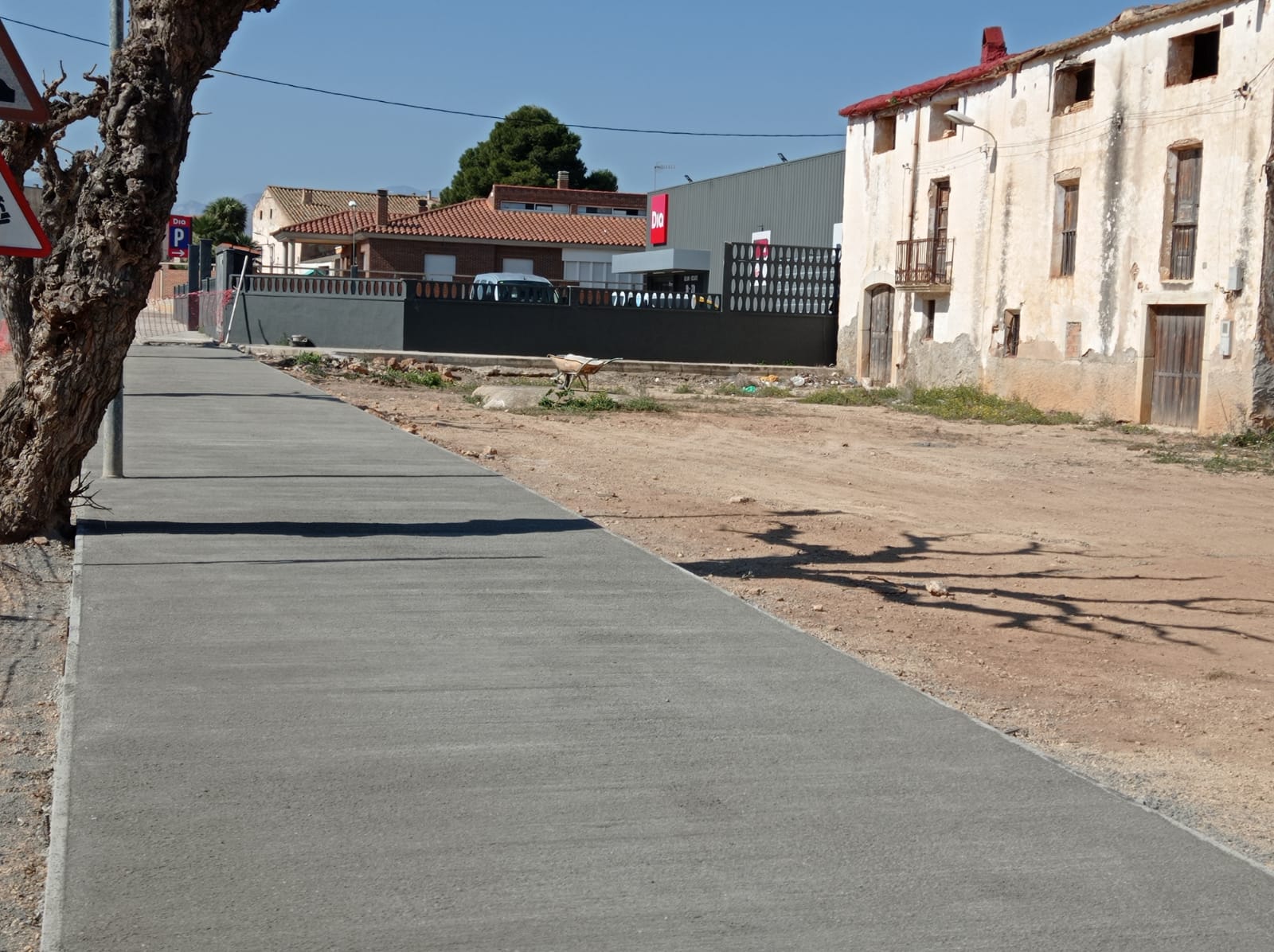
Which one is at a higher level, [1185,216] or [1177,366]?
[1185,216]

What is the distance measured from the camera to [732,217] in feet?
154

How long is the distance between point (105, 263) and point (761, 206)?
1494 inches

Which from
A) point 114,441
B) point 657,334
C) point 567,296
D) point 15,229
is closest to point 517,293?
point 567,296

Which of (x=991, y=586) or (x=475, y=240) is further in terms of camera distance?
(x=475, y=240)

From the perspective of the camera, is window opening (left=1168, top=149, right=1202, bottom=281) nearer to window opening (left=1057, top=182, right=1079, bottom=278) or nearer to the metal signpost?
window opening (left=1057, top=182, right=1079, bottom=278)

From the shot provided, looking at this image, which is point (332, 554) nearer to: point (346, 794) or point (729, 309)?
point (346, 794)

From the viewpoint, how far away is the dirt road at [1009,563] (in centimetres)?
592

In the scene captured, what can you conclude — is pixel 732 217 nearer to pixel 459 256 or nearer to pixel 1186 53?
pixel 459 256

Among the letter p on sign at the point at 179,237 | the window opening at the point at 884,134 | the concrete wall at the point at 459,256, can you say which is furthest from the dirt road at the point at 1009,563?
the concrete wall at the point at 459,256

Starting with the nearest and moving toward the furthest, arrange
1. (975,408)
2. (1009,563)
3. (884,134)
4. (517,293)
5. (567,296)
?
1. (1009,563)
2. (975,408)
3. (884,134)
4. (567,296)
5. (517,293)

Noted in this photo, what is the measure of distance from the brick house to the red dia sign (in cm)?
298

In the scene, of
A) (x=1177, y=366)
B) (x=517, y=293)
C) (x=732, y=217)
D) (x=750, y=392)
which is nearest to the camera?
(x=1177, y=366)

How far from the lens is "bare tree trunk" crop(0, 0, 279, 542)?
809 cm

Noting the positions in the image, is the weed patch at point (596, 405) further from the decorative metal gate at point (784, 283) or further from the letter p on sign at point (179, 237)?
the letter p on sign at point (179, 237)
